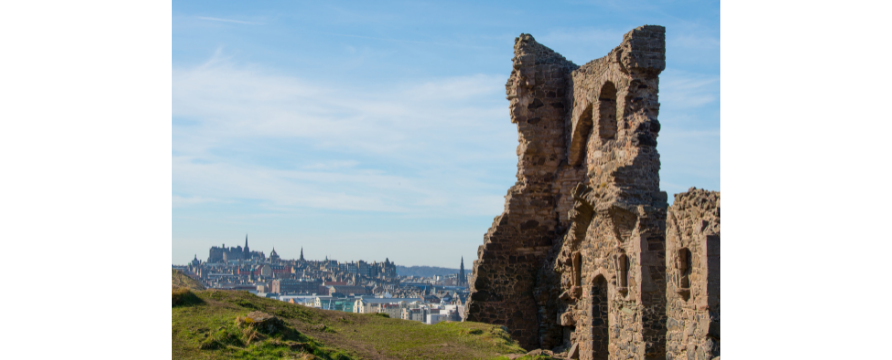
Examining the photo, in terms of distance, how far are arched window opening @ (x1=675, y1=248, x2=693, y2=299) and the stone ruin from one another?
0.01m

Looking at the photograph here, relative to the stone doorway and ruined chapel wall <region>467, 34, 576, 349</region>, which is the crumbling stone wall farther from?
ruined chapel wall <region>467, 34, 576, 349</region>

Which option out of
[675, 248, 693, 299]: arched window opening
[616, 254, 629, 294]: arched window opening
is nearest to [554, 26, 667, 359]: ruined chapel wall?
[616, 254, 629, 294]: arched window opening

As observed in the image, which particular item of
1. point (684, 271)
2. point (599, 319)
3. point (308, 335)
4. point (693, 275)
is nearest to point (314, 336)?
point (308, 335)

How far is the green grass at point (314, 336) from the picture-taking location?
11.0 metres

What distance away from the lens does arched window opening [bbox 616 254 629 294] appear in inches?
565

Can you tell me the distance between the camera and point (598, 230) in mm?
15938

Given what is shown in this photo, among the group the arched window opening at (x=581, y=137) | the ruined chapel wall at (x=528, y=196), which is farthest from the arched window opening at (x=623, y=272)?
the ruined chapel wall at (x=528, y=196)

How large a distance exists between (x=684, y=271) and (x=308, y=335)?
20.7 ft

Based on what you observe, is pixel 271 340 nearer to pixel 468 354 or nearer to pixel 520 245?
pixel 468 354

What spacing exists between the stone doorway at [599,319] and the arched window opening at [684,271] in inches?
169

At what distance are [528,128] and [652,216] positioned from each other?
235 inches

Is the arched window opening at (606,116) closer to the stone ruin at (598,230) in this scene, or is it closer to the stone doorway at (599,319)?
the stone ruin at (598,230)

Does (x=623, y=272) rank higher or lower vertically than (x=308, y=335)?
higher

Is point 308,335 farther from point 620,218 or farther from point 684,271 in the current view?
point 684,271
